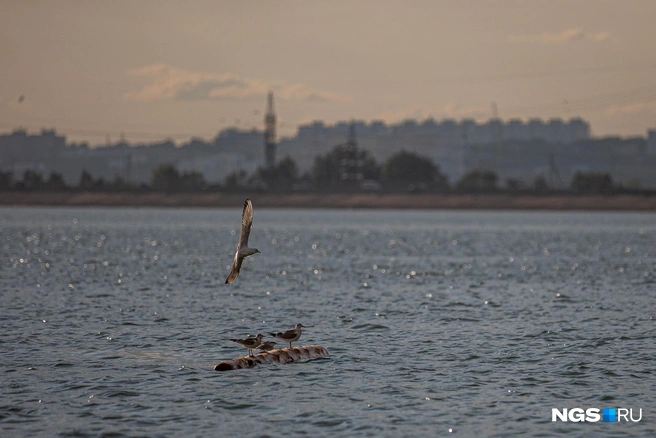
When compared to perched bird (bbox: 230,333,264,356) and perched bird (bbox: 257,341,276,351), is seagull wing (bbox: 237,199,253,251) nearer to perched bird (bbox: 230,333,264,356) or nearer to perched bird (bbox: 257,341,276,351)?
perched bird (bbox: 230,333,264,356)

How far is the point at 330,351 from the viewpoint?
1265 inches

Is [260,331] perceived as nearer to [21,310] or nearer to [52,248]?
[21,310]

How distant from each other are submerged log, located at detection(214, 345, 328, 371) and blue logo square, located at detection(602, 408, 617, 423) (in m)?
9.41

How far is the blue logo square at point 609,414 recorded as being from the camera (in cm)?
2336

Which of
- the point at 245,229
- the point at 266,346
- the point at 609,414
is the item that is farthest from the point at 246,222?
the point at 609,414

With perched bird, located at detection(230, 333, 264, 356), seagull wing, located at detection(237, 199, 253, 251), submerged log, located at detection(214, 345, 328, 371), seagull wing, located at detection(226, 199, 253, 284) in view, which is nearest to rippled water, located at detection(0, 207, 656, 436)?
submerged log, located at detection(214, 345, 328, 371)

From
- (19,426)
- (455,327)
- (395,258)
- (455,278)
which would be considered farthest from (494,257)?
(19,426)

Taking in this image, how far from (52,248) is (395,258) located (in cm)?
3121

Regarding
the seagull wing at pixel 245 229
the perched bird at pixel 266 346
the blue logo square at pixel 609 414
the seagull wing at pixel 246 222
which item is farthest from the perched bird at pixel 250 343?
the blue logo square at pixel 609 414

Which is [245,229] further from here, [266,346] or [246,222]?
[266,346]

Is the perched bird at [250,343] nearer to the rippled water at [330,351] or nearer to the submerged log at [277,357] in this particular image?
the submerged log at [277,357]

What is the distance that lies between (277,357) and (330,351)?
8.34 ft

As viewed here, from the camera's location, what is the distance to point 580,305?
47312mm

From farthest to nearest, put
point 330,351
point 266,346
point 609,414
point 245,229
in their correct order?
1. point 330,351
2. point 266,346
3. point 245,229
4. point 609,414
